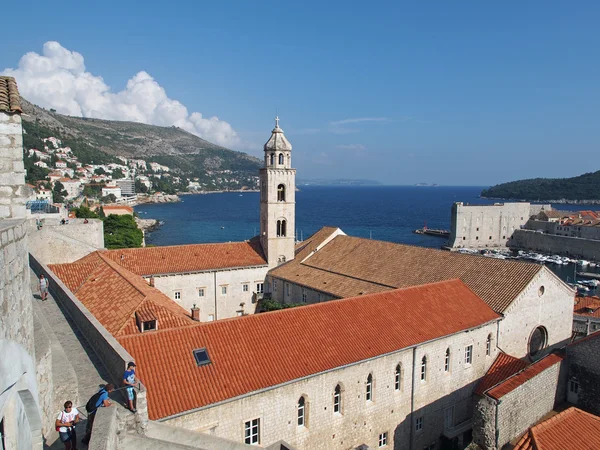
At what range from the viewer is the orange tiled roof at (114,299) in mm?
18906

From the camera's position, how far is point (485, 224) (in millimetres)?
95625

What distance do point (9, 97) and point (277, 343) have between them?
12422 mm

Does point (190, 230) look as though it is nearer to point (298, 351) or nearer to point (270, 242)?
point (270, 242)

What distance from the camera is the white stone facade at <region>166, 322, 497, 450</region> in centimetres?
1418

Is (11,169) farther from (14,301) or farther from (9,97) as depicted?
(14,301)

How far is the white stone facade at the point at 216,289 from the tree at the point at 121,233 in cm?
2980

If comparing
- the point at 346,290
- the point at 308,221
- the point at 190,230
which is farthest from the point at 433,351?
the point at 308,221

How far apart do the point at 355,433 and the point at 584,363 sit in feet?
37.9

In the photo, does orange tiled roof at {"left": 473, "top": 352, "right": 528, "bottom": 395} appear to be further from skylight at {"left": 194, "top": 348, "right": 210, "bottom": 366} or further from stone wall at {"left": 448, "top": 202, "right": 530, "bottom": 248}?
stone wall at {"left": 448, "top": 202, "right": 530, "bottom": 248}

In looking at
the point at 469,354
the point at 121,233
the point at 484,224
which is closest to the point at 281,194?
the point at 469,354

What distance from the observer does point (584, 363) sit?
19.8 meters

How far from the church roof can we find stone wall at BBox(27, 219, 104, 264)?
1518 cm

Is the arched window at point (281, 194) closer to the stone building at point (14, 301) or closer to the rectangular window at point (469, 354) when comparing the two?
the rectangular window at point (469, 354)

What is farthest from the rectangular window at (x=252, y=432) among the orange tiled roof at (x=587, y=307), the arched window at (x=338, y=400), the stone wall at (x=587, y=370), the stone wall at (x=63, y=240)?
the orange tiled roof at (x=587, y=307)
